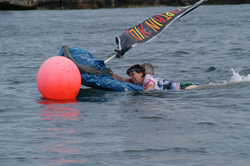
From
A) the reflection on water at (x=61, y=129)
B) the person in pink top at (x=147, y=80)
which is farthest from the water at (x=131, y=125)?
the person in pink top at (x=147, y=80)

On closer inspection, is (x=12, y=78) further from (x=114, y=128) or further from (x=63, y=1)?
(x=63, y=1)

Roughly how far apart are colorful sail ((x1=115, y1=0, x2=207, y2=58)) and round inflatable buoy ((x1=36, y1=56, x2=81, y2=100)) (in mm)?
2091

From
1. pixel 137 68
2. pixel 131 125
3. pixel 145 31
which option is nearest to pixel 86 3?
pixel 145 31

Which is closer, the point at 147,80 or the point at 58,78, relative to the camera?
the point at 58,78

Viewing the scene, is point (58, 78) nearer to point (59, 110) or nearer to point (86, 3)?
point (59, 110)

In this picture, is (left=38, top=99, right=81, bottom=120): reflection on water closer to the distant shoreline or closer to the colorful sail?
the colorful sail

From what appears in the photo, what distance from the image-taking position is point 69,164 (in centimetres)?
461

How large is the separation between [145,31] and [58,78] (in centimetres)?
337

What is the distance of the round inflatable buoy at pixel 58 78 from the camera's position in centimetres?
732

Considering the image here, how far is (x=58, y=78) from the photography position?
732 centimetres

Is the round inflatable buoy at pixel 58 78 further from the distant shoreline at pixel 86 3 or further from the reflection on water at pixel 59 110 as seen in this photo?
the distant shoreline at pixel 86 3

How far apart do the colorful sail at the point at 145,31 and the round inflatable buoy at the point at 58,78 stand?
6.86 feet

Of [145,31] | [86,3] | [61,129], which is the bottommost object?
[61,129]

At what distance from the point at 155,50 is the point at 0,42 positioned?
32.6 ft
